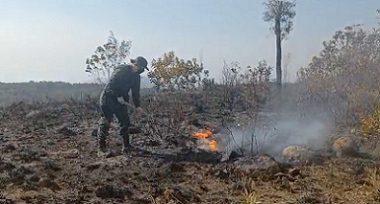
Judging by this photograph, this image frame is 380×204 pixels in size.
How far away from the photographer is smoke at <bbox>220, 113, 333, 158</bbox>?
8.49 meters

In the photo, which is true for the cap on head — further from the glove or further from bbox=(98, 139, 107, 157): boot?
bbox=(98, 139, 107, 157): boot

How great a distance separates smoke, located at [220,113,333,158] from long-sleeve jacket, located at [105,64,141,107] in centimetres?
191

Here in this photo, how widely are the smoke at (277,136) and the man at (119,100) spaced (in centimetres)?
185

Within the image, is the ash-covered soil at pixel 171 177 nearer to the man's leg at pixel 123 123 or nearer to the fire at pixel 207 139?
the man's leg at pixel 123 123

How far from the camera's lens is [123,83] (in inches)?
325

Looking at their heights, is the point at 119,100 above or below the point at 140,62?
below

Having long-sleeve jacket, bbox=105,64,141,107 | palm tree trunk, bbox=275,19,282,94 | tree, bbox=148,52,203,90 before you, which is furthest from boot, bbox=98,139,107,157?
palm tree trunk, bbox=275,19,282,94

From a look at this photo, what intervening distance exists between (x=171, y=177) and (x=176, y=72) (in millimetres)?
11554

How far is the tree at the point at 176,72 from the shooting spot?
1581cm

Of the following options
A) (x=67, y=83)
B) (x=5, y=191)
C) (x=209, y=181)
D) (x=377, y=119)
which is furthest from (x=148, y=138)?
(x=67, y=83)

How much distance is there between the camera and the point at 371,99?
1009 centimetres

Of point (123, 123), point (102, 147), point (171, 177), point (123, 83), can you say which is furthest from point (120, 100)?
point (171, 177)

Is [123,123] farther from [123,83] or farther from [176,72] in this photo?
[176,72]

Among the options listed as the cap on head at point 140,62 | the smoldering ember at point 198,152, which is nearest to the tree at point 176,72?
the smoldering ember at point 198,152
